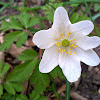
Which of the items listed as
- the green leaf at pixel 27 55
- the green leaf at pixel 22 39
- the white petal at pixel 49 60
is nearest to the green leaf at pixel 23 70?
the green leaf at pixel 27 55

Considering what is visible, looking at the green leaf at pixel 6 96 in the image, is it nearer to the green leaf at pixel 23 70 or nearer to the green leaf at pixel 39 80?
the green leaf at pixel 23 70

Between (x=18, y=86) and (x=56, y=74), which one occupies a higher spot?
(x=56, y=74)

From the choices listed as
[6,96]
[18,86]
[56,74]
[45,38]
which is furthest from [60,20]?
[6,96]

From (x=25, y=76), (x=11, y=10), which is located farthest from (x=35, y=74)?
(x=11, y=10)

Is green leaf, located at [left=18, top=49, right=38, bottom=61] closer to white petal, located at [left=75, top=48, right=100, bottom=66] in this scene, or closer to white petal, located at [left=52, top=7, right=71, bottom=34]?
white petal, located at [left=52, top=7, right=71, bottom=34]

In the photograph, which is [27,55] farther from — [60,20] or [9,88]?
[60,20]

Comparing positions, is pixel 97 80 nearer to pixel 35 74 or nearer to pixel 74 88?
pixel 74 88
